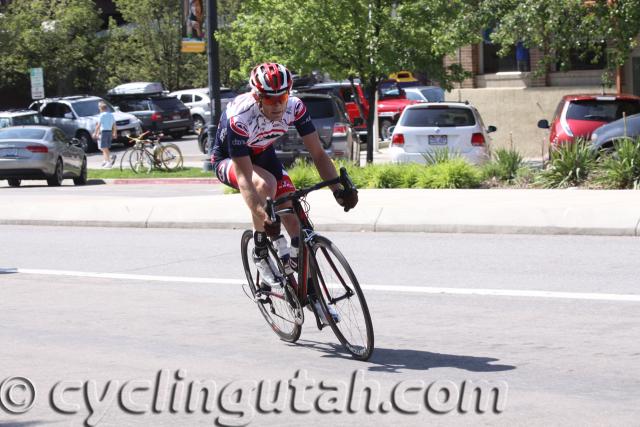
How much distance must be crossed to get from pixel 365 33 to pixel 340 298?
2005 centimetres

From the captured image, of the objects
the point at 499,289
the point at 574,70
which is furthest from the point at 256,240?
the point at 574,70

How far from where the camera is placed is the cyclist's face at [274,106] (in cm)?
764

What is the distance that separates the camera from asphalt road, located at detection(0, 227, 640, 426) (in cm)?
655

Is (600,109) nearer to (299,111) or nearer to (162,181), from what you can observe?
(162,181)

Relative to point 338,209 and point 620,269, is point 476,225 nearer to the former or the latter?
point 338,209

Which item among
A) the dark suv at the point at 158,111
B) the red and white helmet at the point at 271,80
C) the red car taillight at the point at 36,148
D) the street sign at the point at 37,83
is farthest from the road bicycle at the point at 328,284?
the dark suv at the point at 158,111

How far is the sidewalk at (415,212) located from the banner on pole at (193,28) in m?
13.5

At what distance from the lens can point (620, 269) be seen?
36.1 feet

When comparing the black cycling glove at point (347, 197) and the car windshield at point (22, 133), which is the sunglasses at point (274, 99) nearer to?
the black cycling glove at point (347, 197)

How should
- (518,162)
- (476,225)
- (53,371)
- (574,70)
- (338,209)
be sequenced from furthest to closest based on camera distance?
(574,70)
(518,162)
(338,209)
(476,225)
(53,371)

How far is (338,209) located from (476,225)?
219 centimetres

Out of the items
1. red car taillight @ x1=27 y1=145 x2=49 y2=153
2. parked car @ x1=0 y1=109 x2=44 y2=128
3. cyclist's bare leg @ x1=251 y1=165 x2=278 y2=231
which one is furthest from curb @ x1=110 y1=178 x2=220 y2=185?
cyclist's bare leg @ x1=251 y1=165 x2=278 y2=231

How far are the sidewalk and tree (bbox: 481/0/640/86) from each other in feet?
33.0

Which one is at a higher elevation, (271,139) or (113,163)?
(271,139)
